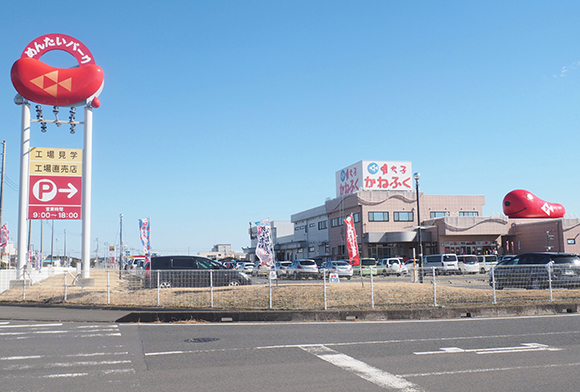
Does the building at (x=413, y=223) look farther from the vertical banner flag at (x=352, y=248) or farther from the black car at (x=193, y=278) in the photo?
the black car at (x=193, y=278)

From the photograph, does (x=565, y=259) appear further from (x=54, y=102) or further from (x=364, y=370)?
(x=54, y=102)

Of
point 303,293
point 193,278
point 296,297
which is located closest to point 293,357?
point 296,297

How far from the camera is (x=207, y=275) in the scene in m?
16.9

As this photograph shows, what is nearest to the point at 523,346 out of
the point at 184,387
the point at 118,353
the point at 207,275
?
the point at 184,387

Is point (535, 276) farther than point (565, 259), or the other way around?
point (565, 259)

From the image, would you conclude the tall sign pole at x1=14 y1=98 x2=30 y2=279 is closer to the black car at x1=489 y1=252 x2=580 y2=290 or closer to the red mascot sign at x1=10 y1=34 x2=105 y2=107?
the red mascot sign at x1=10 y1=34 x2=105 y2=107

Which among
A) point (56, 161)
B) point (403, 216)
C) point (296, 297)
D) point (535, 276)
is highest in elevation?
point (56, 161)

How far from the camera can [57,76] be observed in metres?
23.0

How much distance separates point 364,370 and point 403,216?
2224 inches

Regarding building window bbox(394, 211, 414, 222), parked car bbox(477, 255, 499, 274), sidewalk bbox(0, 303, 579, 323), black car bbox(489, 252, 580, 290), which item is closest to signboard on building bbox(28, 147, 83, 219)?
sidewalk bbox(0, 303, 579, 323)

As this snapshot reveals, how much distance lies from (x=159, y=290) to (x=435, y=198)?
5273cm

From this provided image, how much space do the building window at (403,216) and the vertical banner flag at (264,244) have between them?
3514cm

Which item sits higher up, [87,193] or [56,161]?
[56,161]

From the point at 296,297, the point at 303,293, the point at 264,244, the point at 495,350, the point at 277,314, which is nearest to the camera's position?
the point at 495,350
